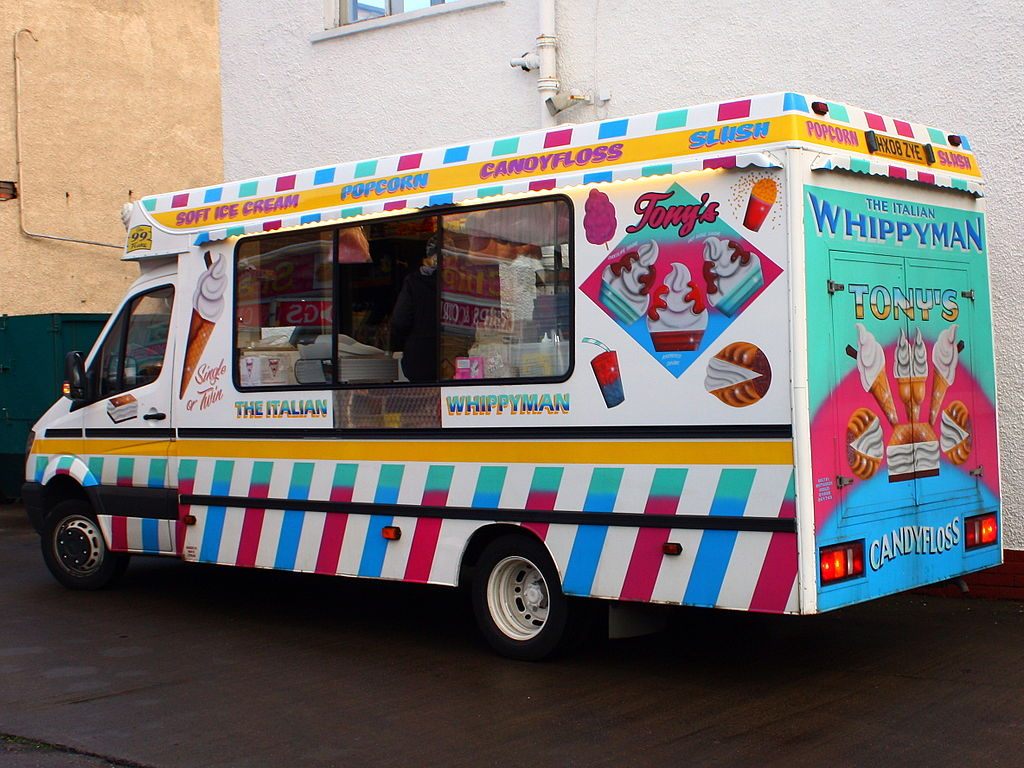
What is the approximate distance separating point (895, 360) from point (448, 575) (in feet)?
8.78

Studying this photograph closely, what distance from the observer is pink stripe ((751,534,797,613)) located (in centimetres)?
612

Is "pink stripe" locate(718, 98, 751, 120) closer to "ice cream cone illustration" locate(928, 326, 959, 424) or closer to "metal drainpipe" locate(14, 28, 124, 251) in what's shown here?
"ice cream cone illustration" locate(928, 326, 959, 424)

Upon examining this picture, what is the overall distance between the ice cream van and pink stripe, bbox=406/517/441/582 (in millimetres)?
13

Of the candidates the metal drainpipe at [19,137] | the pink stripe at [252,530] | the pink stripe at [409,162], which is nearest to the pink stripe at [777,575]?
the pink stripe at [409,162]

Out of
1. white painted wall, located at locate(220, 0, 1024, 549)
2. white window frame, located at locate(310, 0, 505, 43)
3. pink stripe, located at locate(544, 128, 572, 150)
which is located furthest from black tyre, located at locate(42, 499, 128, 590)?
white window frame, located at locate(310, 0, 505, 43)

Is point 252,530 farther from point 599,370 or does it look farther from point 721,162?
point 721,162

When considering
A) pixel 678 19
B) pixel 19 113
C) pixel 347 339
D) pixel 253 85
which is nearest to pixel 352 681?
pixel 347 339

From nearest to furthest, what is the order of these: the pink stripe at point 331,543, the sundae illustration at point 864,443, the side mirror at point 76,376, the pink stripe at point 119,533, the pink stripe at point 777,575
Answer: the pink stripe at point 777,575
the sundae illustration at point 864,443
the pink stripe at point 331,543
the pink stripe at point 119,533
the side mirror at point 76,376

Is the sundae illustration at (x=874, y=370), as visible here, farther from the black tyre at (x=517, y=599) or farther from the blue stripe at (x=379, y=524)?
the blue stripe at (x=379, y=524)

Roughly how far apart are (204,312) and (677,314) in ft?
12.0

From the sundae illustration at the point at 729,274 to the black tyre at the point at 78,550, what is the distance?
17.2 feet

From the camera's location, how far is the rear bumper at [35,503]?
9906 millimetres

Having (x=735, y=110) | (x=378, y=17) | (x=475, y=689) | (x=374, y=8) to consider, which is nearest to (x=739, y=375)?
(x=735, y=110)

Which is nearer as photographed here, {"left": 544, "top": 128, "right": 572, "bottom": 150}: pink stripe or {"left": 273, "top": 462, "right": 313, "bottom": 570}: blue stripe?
{"left": 544, "top": 128, "right": 572, "bottom": 150}: pink stripe
